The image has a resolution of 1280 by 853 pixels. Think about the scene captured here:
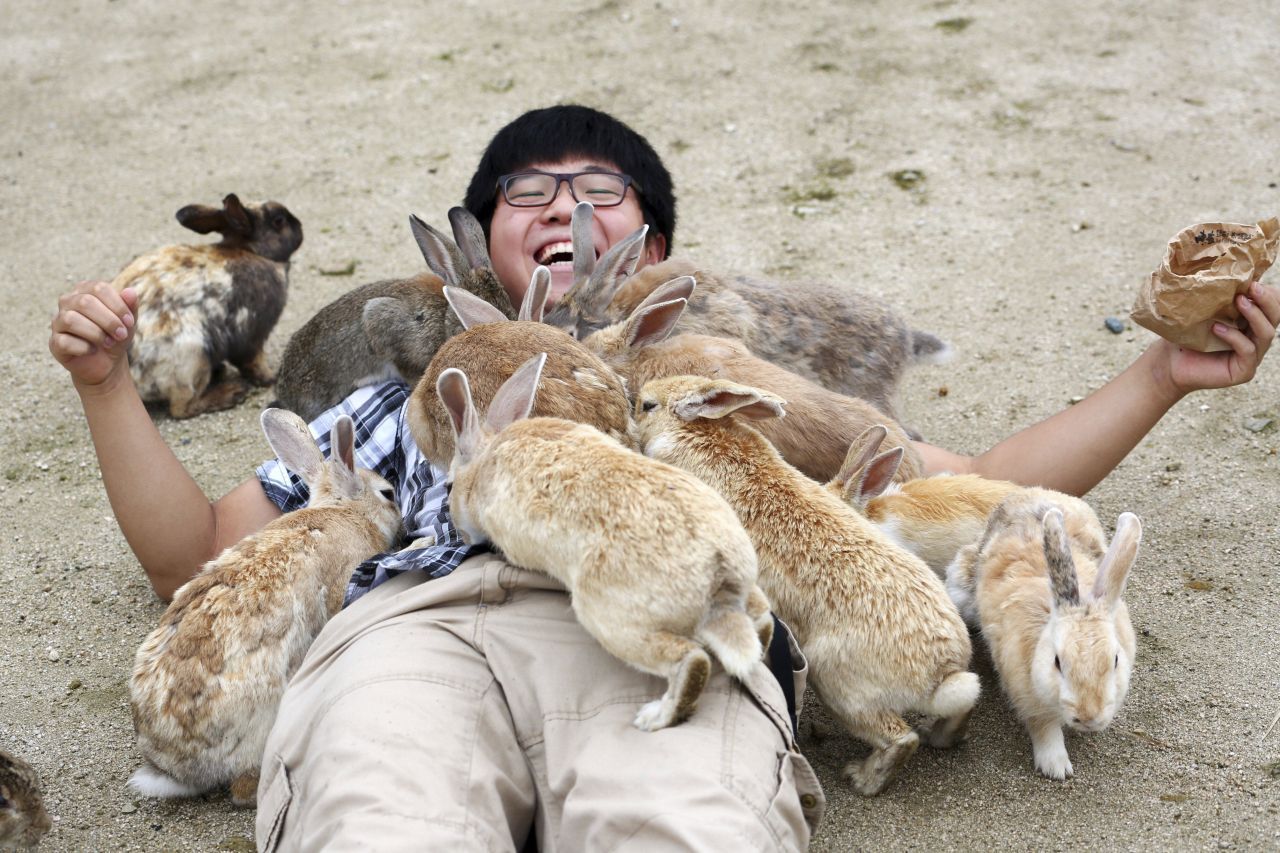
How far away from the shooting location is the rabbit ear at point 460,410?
255cm

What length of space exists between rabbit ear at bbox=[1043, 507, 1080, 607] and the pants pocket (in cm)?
156

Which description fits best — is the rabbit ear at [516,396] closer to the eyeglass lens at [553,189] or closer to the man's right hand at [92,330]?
the man's right hand at [92,330]

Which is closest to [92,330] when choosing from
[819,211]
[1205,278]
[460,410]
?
[460,410]

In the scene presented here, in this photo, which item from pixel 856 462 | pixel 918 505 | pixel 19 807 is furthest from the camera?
pixel 918 505

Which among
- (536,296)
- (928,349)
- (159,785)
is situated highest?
(536,296)

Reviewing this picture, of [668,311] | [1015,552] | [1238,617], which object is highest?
[668,311]

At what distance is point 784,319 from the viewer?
12.7 feet

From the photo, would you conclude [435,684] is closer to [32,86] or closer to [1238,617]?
[1238,617]

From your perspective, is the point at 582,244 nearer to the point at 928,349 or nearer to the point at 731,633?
the point at 928,349

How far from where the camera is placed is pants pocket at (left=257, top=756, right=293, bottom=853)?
92.0 inches

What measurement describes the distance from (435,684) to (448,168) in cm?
395

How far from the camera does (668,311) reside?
3.25m

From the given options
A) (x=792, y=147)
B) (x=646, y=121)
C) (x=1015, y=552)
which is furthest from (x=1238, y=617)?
(x=646, y=121)

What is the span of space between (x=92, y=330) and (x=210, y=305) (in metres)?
1.57
